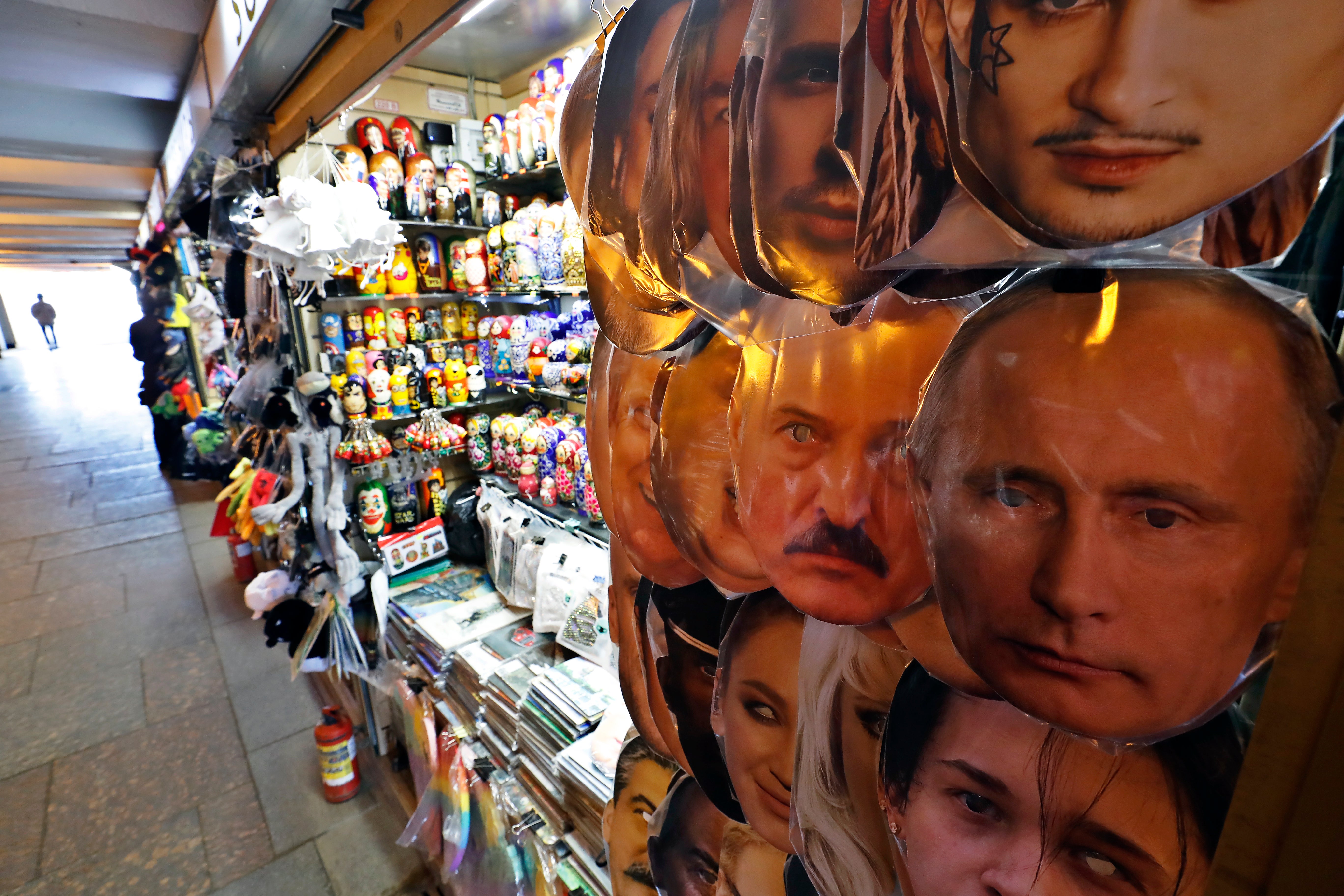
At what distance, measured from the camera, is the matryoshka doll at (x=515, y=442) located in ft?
7.29

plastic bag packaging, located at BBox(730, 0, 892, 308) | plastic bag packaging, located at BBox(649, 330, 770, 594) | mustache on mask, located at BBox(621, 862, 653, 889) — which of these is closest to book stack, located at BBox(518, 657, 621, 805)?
mustache on mask, located at BBox(621, 862, 653, 889)

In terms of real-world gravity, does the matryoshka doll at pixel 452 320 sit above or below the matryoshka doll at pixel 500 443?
above

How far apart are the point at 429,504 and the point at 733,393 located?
2359 mm

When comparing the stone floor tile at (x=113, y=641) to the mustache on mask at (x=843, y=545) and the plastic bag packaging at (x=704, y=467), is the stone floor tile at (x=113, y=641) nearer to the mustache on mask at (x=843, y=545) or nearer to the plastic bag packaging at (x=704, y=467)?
the plastic bag packaging at (x=704, y=467)

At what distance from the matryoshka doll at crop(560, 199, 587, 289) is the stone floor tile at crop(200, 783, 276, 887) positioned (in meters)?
2.05

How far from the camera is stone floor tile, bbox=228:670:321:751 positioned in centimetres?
251

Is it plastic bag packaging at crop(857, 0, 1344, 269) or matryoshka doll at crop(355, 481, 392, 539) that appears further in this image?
matryoshka doll at crop(355, 481, 392, 539)

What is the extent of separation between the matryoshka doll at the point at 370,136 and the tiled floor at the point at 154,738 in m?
2.29

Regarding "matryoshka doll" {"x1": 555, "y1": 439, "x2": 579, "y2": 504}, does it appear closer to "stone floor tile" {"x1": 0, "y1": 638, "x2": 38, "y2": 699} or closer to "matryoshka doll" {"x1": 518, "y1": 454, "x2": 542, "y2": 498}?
"matryoshka doll" {"x1": 518, "y1": 454, "x2": 542, "y2": 498}

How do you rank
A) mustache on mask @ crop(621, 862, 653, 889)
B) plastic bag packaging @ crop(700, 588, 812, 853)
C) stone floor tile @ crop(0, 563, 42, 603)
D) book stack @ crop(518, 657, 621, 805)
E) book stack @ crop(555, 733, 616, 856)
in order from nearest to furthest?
plastic bag packaging @ crop(700, 588, 812, 853), mustache on mask @ crop(621, 862, 653, 889), book stack @ crop(555, 733, 616, 856), book stack @ crop(518, 657, 621, 805), stone floor tile @ crop(0, 563, 42, 603)

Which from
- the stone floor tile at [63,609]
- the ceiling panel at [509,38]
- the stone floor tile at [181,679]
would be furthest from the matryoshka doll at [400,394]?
the stone floor tile at [63,609]

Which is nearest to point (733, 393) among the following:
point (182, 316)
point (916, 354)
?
point (916, 354)

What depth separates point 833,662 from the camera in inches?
18.5

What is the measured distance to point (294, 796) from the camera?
2203mm
